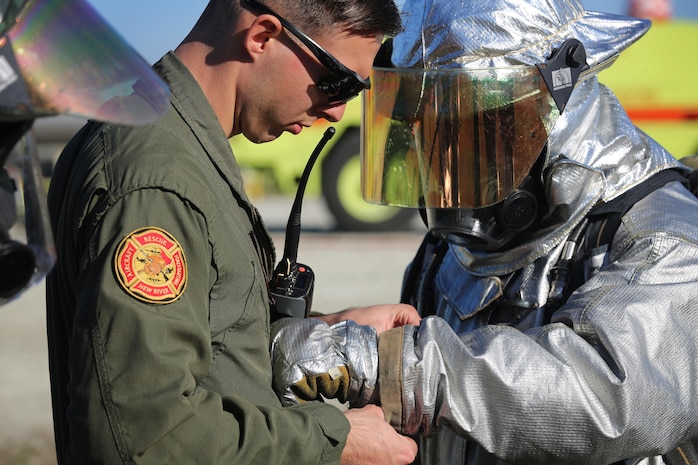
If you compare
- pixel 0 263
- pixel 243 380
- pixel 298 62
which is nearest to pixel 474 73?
pixel 298 62

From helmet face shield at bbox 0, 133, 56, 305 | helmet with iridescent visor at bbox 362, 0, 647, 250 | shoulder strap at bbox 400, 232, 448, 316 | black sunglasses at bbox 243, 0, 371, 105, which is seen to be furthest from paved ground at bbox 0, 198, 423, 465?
helmet face shield at bbox 0, 133, 56, 305

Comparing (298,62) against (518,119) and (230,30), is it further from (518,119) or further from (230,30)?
(518,119)

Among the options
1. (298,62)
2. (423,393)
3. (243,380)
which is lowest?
(423,393)

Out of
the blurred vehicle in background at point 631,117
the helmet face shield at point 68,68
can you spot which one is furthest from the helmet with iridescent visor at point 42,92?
the blurred vehicle in background at point 631,117

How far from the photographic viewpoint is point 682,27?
383 inches

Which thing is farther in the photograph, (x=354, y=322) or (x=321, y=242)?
(x=321, y=242)

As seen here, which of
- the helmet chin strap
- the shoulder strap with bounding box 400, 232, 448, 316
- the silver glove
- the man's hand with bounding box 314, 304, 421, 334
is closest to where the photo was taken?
A: the silver glove

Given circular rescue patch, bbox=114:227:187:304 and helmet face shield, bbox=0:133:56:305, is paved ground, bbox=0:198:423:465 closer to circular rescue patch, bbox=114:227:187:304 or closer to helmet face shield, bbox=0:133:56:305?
circular rescue patch, bbox=114:227:187:304

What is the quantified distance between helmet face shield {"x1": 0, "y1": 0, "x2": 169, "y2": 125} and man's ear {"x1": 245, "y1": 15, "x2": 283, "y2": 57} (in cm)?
56

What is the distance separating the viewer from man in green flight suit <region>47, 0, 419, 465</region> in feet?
5.11

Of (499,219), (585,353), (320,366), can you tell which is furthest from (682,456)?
(320,366)

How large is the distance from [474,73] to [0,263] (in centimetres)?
157

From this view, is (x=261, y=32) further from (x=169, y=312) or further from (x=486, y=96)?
(x=486, y=96)

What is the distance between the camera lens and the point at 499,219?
257cm
